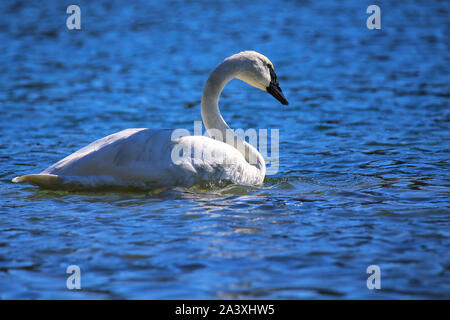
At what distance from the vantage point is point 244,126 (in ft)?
41.4

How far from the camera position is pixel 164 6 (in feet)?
86.3

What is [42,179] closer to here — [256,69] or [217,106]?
[217,106]

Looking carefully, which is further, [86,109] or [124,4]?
[124,4]

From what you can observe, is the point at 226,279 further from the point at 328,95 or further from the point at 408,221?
the point at 328,95

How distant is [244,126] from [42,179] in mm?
5949

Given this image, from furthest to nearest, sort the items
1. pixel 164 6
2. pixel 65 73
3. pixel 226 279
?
pixel 164 6, pixel 65 73, pixel 226 279

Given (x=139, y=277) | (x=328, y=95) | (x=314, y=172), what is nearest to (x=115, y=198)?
(x=139, y=277)

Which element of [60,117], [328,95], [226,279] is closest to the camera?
[226,279]

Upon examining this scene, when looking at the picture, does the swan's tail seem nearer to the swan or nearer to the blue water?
the swan

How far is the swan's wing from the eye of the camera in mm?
7297

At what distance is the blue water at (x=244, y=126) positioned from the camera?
5332 millimetres

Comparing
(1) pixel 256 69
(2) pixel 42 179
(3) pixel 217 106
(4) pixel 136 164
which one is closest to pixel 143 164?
(4) pixel 136 164

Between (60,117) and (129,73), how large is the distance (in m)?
4.26

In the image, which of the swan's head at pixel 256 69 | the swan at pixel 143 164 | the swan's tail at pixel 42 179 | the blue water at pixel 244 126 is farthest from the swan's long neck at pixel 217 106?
the swan's tail at pixel 42 179
